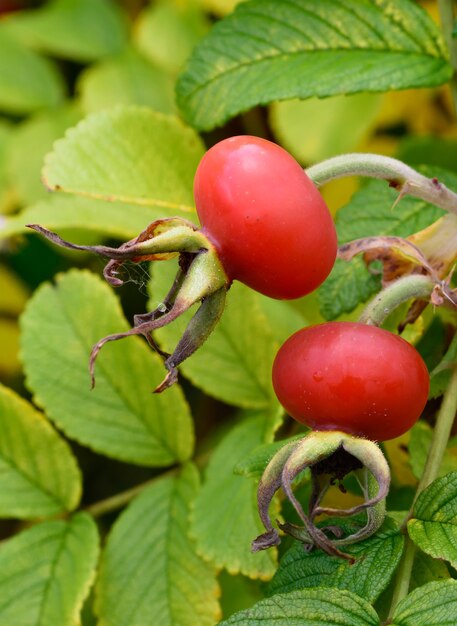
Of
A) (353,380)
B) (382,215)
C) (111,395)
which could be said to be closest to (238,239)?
A: (353,380)

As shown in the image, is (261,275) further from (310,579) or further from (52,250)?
(52,250)

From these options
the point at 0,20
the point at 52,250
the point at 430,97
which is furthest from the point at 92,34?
the point at 430,97

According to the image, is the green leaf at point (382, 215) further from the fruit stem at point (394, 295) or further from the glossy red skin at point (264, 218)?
the glossy red skin at point (264, 218)

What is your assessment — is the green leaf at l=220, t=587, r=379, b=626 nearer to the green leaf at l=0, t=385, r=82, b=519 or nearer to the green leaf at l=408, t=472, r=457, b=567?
the green leaf at l=408, t=472, r=457, b=567

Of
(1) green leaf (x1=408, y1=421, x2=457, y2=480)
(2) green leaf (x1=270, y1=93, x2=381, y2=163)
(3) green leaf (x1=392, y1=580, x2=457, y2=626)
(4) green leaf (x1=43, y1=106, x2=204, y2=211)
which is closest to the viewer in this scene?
(3) green leaf (x1=392, y1=580, x2=457, y2=626)

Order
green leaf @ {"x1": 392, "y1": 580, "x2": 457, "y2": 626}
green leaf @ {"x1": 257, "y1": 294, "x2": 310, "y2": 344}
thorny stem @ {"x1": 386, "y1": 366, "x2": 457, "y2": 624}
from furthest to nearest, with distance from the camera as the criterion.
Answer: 1. green leaf @ {"x1": 257, "y1": 294, "x2": 310, "y2": 344}
2. thorny stem @ {"x1": 386, "y1": 366, "x2": 457, "y2": 624}
3. green leaf @ {"x1": 392, "y1": 580, "x2": 457, "y2": 626}

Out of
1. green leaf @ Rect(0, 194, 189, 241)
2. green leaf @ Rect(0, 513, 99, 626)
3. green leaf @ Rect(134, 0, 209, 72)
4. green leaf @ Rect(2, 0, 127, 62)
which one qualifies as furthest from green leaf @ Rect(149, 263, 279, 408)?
green leaf @ Rect(2, 0, 127, 62)
